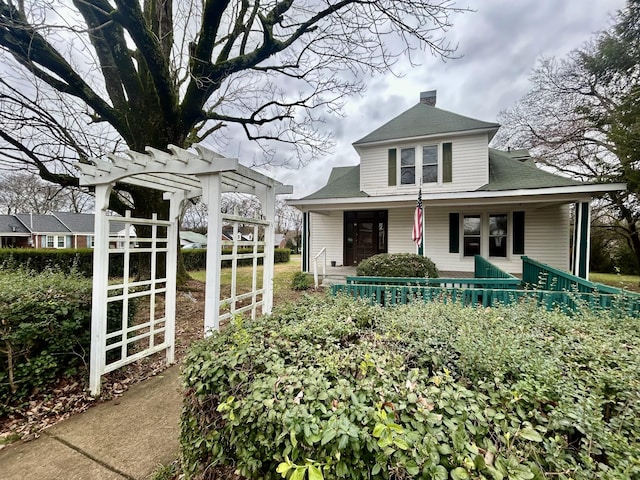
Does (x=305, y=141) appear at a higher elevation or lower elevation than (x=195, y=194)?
higher

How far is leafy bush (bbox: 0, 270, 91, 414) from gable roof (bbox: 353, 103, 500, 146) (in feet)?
32.8

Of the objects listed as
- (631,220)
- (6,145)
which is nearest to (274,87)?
(6,145)

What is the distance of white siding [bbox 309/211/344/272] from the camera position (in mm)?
11891

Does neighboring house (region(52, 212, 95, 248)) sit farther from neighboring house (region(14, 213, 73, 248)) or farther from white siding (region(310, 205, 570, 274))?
white siding (region(310, 205, 570, 274))

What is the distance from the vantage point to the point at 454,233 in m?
10.4

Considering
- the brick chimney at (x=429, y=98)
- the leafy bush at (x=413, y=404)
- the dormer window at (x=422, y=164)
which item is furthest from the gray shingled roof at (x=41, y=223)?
the leafy bush at (x=413, y=404)

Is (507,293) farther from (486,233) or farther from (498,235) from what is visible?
(498,235)

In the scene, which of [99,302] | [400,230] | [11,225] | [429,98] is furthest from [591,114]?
[11,225]

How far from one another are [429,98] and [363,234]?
6.86m

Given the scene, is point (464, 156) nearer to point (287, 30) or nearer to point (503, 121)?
point (287, 30)

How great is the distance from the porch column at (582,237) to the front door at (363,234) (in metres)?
5.81

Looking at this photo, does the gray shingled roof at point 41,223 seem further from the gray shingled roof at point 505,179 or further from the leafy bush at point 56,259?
the gray shingled roof at point 505,179

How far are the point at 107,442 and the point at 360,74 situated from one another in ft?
24.6

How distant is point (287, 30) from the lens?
6.25 metres
